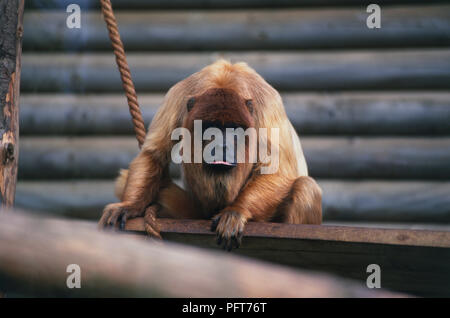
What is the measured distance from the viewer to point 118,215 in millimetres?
2988

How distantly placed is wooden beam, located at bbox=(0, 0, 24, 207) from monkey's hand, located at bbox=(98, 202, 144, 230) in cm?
55

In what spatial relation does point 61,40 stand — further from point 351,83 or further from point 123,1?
point 351,83

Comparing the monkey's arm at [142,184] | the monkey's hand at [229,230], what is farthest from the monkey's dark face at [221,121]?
the monkey's arm at [142,184]

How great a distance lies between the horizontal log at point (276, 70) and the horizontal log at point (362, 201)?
107cm

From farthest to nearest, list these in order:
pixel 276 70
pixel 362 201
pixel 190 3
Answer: pixel 190 3 < pixel 276 70 < pixel 362 201

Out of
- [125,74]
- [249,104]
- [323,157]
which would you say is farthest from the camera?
[323,157]

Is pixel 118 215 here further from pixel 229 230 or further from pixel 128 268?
pixel 128 268

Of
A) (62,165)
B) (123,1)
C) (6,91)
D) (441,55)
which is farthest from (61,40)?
(441,55)

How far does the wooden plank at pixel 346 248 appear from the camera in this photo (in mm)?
2484

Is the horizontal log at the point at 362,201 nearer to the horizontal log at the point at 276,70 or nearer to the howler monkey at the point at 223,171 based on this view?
the horizontal log at the point at 276,70

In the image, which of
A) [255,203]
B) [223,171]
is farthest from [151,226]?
[255,203]

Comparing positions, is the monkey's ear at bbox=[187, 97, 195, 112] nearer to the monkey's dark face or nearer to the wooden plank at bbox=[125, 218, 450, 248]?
the monkey's dark face

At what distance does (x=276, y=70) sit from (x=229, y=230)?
9.90ft

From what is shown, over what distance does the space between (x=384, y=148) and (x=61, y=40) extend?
12.4 ft
